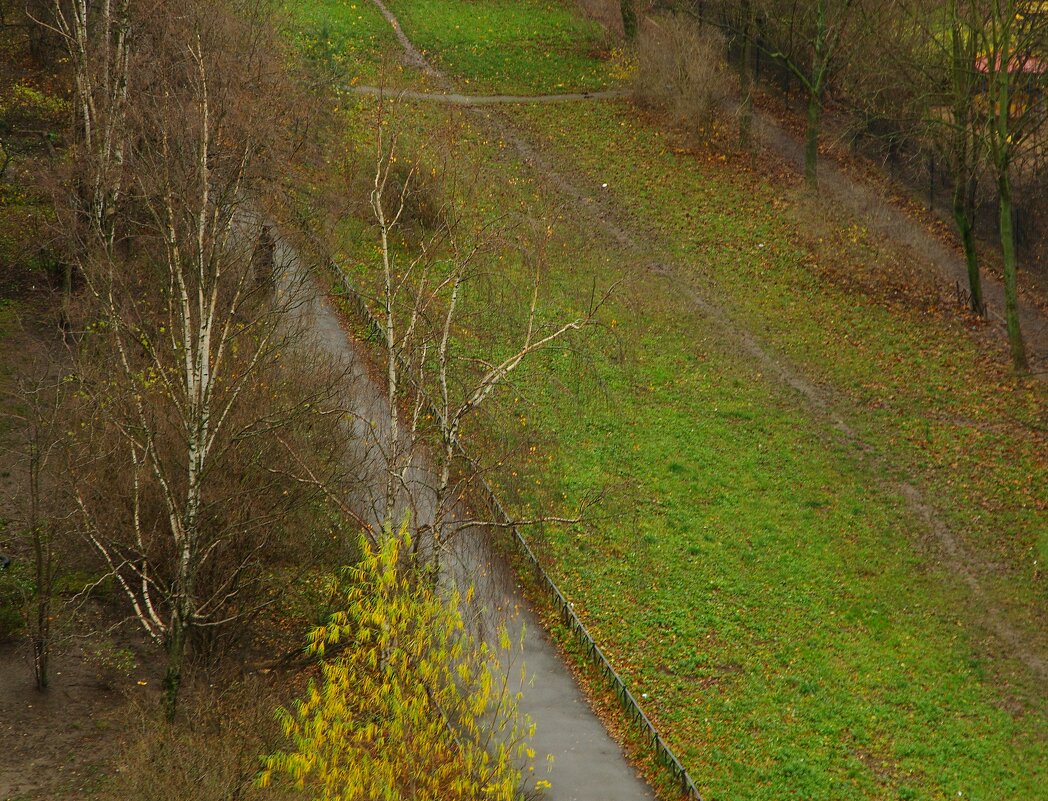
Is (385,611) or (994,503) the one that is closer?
(385,611)

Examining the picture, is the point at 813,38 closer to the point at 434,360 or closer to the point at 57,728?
the point at 434,360

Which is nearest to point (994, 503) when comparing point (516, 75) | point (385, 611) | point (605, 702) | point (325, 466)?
point (605, 702)

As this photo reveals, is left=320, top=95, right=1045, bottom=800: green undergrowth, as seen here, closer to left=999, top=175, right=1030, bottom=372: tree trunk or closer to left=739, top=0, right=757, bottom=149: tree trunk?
left=999, top=175, right=1030, bottom=372: tree trunk

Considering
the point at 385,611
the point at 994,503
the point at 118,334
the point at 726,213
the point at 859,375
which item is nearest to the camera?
the point at 385,611

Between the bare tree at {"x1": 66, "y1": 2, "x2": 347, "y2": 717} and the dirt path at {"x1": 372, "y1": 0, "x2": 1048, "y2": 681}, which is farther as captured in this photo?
the dirt path at {"x1": 372, "y1": 0, "x2": 1048, "y2": 681}

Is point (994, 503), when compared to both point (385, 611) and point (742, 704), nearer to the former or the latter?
point (742, 704)

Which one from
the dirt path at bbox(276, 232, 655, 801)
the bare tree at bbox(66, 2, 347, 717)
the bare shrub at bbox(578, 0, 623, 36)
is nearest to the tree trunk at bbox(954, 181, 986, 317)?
the dirt path at bbox(276, 232, 655, 801)
